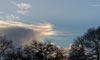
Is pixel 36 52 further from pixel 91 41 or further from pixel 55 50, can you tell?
pixel 91 41

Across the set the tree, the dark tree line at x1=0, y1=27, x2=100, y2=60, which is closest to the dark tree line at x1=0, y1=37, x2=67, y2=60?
the dark tree line at x1=0, y1=27, x2=100, y2=60

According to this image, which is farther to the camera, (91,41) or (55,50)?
(55,50)

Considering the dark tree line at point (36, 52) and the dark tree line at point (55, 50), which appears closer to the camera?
the dark tree line at point (55, 50)

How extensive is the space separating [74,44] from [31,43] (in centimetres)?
3473

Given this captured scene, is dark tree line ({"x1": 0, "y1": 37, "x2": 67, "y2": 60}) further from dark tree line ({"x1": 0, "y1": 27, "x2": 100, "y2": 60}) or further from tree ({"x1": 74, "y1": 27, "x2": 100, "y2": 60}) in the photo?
tree ({"x1": 74, "y1": 27, "x2": 100, "y2": 60})

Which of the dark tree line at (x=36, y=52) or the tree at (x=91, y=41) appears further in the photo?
the dark tree line at (x=36, y=52)

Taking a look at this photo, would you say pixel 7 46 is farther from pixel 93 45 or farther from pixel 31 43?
pixel 93 45

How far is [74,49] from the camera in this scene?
106188 millimetres

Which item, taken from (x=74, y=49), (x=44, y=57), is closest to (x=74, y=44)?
(x=74, y=49)

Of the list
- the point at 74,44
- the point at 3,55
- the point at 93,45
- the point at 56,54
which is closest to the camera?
the point at 93,45

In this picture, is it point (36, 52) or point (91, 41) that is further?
point (36, 52)

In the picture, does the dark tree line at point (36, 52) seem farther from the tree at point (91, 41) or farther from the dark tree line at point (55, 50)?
the tree at point (91, 41)

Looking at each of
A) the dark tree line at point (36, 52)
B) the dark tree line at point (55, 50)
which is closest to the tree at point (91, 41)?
the dark tree line at point (55, 50)

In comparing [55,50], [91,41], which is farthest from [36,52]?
[91,41]
